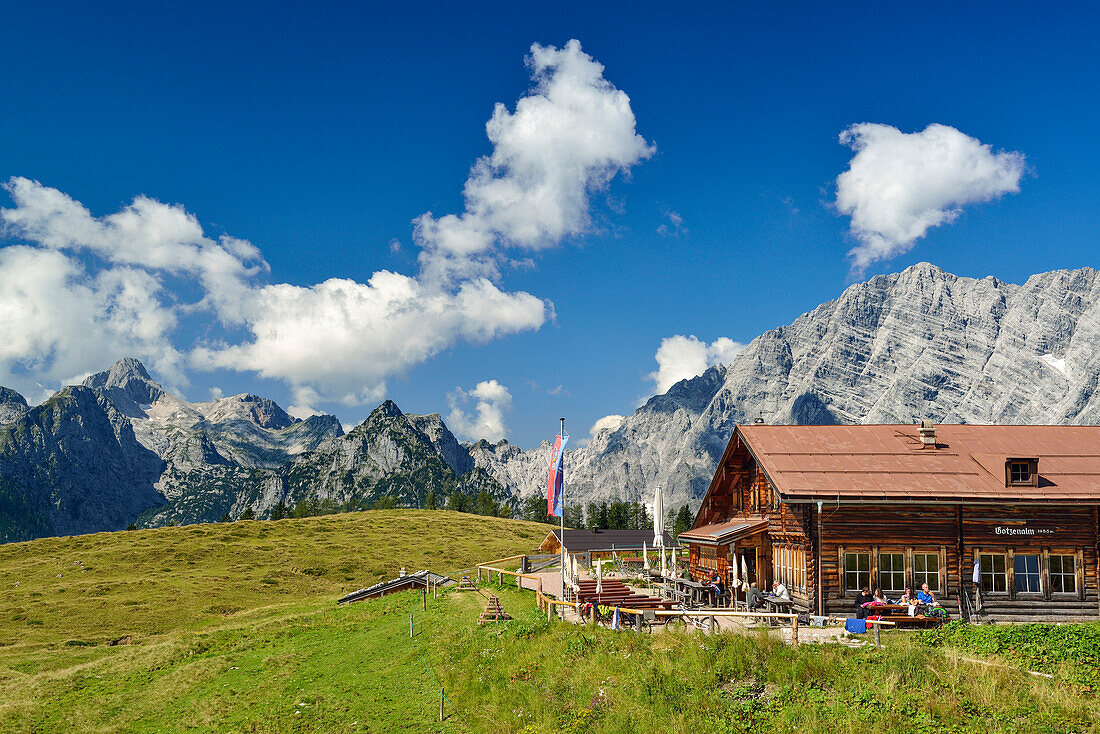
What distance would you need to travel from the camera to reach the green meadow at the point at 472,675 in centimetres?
1450

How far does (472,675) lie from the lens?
65.9 feet

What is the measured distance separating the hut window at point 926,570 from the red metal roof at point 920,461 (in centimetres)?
237

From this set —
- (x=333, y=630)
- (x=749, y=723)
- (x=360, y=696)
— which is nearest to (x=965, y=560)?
(x=749, y=723)

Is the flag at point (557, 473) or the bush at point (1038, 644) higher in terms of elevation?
the flag at point (557, 473)

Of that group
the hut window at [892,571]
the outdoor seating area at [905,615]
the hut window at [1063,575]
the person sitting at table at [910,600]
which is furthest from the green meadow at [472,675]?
the hut window at [1063,575]

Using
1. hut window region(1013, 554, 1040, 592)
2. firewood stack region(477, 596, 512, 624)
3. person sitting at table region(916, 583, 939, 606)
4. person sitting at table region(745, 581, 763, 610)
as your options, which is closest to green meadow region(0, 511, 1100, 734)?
firewood stack region(477, 596, 512, 624)

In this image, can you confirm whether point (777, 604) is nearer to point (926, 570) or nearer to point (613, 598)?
point (613, 598)

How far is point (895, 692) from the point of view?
→ 14672 mm

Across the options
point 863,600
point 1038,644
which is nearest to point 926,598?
point 863,600

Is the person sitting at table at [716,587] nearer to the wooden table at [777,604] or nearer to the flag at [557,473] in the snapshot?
the wooden table at [777,604]

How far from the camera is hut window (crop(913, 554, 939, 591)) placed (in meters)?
26.7

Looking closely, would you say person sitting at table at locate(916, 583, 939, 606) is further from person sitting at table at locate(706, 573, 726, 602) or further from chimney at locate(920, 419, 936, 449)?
person sitting at table at locate(706, 573, 726, 602)

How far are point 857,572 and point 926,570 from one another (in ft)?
8.52

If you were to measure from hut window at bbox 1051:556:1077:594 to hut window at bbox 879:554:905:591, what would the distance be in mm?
5646
